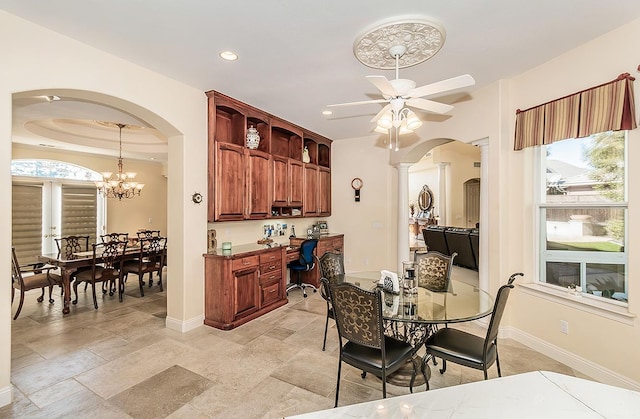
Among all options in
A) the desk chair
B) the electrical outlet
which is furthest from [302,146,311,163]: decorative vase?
the electrical outlet

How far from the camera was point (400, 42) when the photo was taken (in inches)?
95.0

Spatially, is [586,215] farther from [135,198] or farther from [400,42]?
[135,198]

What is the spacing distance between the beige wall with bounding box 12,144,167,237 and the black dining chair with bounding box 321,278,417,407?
24.0 feet

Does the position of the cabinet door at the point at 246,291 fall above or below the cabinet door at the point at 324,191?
below

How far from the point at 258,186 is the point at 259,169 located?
255 mm

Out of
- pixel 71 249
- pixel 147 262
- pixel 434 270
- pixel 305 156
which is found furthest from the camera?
pixel 305 156

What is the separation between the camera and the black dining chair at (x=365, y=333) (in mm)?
1973

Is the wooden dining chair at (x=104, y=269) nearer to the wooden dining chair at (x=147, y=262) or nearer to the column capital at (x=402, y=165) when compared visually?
the wooden dining chair at (x=147, y=262)

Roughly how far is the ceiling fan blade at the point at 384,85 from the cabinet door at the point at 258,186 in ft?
7.99

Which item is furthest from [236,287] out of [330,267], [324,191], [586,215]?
[586,215]

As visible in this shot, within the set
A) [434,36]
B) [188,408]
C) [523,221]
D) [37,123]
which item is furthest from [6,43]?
[523,221]

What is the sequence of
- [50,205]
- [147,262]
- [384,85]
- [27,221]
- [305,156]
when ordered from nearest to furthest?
[384,85], [147,262], [305,156], [27,221], [50,205]

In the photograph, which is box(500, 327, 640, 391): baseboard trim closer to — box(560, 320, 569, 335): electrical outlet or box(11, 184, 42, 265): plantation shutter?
box(560, 320, 569, 335): electrical outlet

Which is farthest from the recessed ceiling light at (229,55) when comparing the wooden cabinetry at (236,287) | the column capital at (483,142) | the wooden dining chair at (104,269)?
the wooden dining chair at (104,269)
